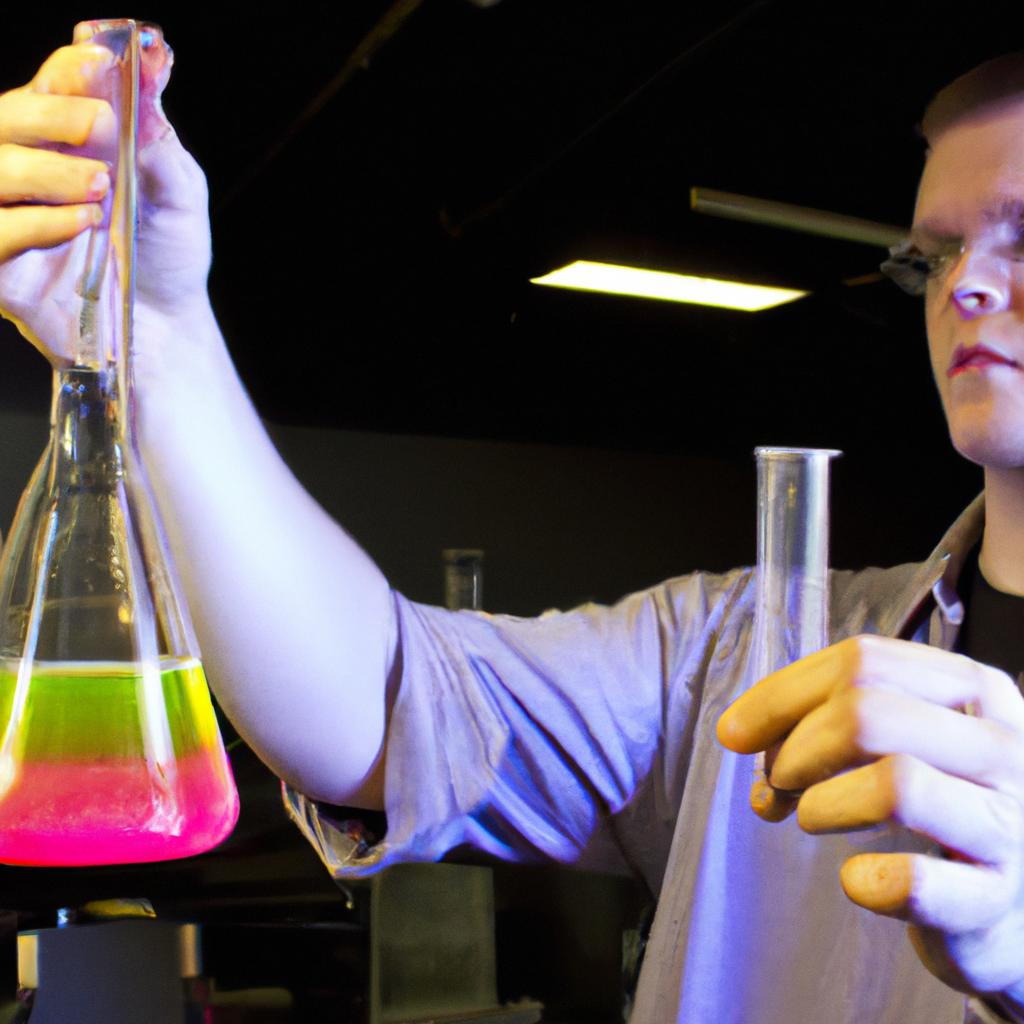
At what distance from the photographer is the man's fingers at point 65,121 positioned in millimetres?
379

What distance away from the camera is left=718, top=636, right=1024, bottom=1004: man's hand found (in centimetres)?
42

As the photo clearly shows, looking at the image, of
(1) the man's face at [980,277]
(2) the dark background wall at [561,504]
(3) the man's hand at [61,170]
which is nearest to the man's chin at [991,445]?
(1) the man's face at [980,277]

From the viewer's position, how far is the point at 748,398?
3090 millimetres

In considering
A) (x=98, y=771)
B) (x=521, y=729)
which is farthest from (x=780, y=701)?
(x=521, y=729)

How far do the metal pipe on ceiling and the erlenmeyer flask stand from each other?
1.37 meters

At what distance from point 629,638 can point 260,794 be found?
3.27 feet

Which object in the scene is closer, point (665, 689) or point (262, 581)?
point (262, 581)

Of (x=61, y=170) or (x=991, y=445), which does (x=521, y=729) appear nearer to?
(x=991, y=445)

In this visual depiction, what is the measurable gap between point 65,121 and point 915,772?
381 millimetres

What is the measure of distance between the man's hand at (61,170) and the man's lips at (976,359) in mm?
538

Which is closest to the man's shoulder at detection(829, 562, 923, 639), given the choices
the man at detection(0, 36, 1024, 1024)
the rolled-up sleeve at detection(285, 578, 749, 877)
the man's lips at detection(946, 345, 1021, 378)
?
the man at detection(0, 36, 1024, 1024)

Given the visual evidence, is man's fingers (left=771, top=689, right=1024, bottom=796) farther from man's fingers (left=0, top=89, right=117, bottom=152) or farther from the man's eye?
the man's eye

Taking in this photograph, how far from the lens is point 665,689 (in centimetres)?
102

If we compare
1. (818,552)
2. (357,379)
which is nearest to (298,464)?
(357,379)
